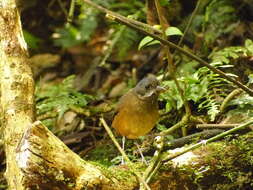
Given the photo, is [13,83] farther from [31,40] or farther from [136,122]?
[31,40]

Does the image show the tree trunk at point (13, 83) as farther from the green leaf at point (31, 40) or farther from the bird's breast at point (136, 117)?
the green leaf at point (31, 40)

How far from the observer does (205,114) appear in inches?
175

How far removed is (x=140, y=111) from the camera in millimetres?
3791

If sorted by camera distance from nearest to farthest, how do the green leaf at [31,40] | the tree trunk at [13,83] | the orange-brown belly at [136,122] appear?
the tree trunk at [13,83]
the orange-brown belly at [136,122]
the green leaf at [31,40]

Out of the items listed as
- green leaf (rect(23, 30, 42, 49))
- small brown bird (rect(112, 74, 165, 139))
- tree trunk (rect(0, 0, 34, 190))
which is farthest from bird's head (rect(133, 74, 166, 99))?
green leaf (rect(23, 30, 42, 49))

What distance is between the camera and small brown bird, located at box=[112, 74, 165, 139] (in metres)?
3.77

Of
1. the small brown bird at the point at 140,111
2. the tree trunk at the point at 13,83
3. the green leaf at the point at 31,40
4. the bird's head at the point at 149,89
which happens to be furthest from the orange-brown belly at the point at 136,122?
the green leaf at the point at 31,40

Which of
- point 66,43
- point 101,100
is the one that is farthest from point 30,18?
point 101,100

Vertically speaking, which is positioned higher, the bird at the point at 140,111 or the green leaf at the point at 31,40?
the bird at the point at 140,111

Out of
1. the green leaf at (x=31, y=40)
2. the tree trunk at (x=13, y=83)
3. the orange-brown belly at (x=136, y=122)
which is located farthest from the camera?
the green leaf at (x=31, y=40)

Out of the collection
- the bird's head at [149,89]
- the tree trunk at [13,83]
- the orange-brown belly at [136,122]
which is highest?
the tree trunk at [13,83]

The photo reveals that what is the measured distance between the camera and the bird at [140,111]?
3770mm

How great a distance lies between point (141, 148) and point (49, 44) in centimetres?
514

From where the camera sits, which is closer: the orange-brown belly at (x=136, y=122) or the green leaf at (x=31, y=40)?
the orange-brown belly at (x=136, y=122)
